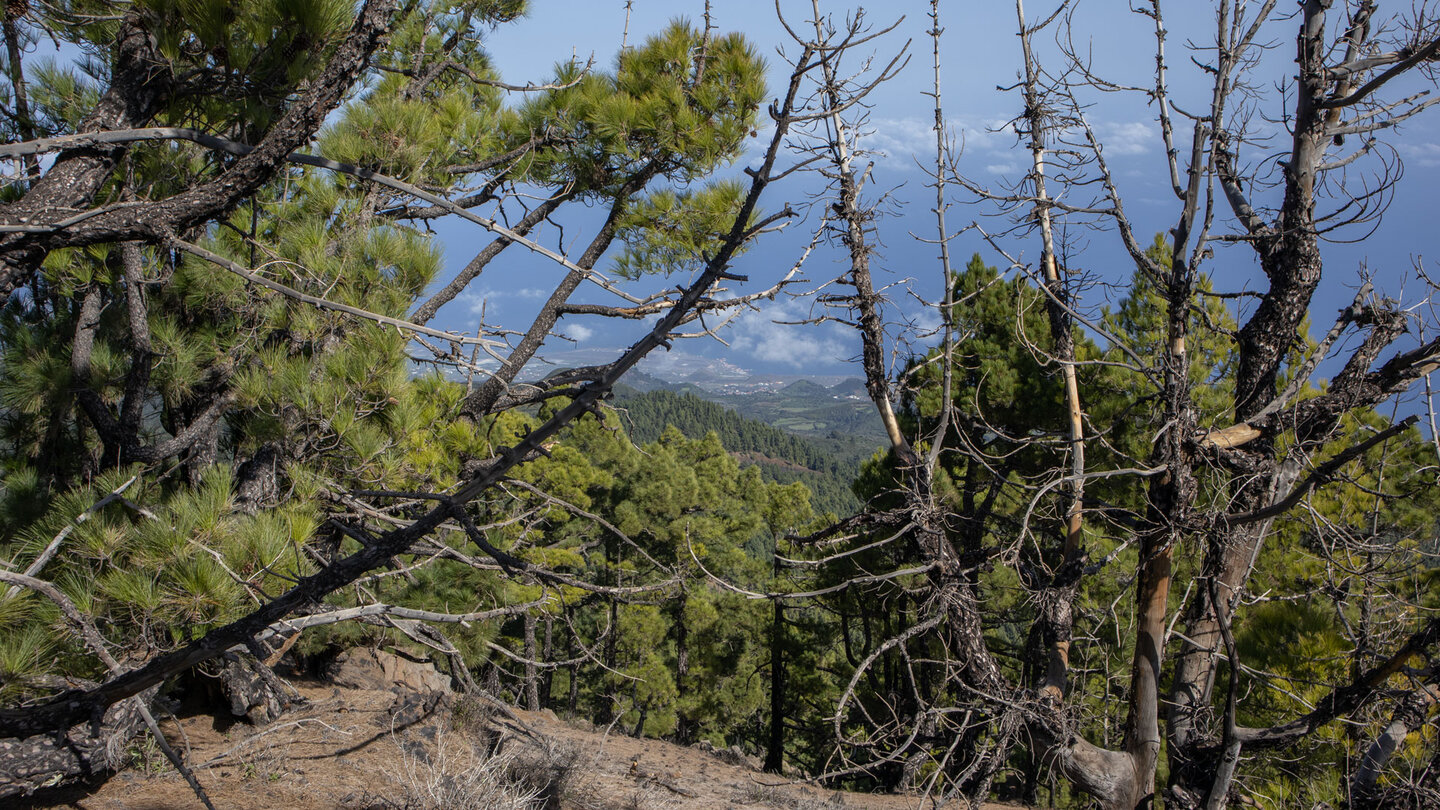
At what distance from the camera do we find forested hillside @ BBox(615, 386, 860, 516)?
54719mm

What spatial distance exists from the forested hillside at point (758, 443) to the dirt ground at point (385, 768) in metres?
43.4

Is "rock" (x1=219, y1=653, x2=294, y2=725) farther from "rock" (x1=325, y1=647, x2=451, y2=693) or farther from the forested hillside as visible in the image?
the forested hillside

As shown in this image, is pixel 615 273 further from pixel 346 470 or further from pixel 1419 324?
pixel 1419 324

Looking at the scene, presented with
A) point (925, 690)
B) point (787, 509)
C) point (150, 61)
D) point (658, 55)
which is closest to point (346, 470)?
point (150, 61)

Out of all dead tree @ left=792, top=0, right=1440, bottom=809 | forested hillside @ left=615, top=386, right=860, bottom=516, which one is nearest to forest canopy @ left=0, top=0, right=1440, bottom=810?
dead tree @ left=792, top=0, right=1440, bottom=809

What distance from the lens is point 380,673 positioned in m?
6.73

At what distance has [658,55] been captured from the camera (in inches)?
188

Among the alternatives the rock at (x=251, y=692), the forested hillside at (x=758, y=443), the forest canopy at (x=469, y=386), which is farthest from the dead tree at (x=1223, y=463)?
the forested hillside at (x=758, y=443)

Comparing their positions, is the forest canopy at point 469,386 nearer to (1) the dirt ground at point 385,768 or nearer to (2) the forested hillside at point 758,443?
(1) the dirt ground at point 385,768

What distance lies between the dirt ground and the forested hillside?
43.4 m

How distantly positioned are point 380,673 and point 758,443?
62688 millimetres

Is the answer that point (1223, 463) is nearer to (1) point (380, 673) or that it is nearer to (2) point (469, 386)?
(2) point (469, 386)

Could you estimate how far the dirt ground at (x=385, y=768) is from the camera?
137 inches

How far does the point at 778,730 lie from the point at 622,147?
6906 millimetres
